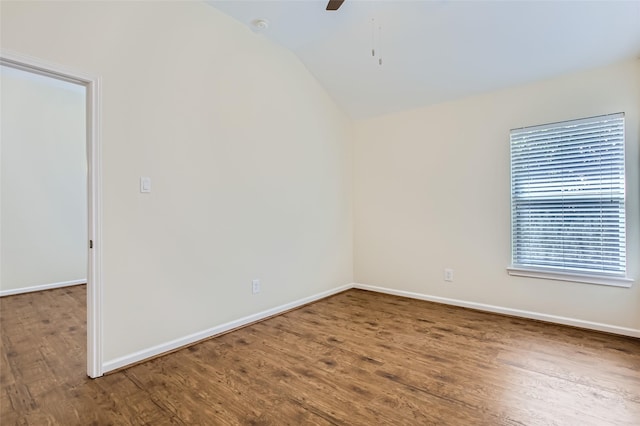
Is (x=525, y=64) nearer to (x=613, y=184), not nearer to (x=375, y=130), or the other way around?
(x=613, y=184)

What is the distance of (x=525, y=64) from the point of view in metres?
2.92

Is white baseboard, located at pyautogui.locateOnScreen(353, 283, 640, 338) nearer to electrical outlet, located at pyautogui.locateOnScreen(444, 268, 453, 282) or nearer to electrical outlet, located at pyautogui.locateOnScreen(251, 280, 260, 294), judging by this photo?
electrical outlet, located at pyautogui.locateOnScreen(444, 268, 453, 282)

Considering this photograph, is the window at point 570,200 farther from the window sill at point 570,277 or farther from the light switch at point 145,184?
the light switch at point 145,184

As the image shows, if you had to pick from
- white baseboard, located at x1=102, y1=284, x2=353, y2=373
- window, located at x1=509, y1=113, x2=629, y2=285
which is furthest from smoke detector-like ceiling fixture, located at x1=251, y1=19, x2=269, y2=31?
white baseboard, located at x1=102, y1=284, x2=353, y2=373

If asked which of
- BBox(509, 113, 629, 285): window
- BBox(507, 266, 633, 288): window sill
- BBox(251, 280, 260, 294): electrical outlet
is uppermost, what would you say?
BBox(509, 113, 629, 285): window

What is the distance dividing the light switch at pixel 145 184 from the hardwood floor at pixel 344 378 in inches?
49.0

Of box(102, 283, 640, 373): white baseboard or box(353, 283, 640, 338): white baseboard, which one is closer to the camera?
box(102, 283, 640, 373): white baseboard

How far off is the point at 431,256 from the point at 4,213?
5.50m

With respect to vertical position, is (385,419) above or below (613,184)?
below

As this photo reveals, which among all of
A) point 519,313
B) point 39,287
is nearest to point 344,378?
point 519,313

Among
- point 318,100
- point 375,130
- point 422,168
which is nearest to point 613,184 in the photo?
point 422,168

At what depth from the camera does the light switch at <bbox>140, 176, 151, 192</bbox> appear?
2314 mm

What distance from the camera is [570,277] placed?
2.93m

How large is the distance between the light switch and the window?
11.0 feet
